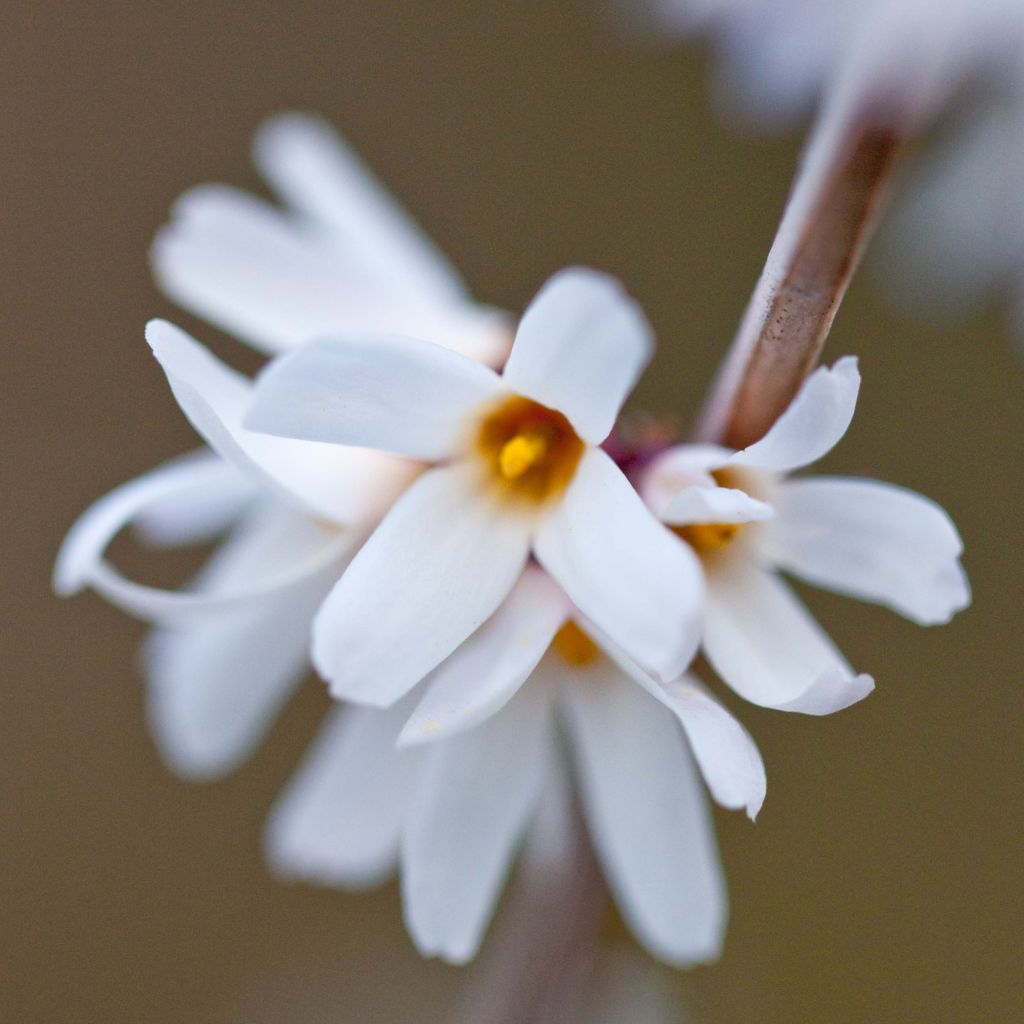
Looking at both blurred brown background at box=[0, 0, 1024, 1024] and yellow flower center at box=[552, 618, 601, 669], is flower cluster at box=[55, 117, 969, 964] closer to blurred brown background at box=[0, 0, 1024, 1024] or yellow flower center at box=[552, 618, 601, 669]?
yellow flower center at box=[552, 618, 601, 669]

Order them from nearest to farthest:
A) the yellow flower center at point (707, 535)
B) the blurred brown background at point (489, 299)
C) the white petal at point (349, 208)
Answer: the yellow flower center at point (707, 535) → the white petal at point (349, 208) → the blurred brown background at point (489, 299)

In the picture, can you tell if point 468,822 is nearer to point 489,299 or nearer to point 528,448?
point 528,448

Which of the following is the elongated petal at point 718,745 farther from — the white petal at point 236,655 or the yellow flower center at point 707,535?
the white petal at point 236,655

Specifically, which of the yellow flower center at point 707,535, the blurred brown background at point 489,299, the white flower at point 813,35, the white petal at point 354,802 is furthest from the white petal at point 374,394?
the blurred brown background at point 489,299

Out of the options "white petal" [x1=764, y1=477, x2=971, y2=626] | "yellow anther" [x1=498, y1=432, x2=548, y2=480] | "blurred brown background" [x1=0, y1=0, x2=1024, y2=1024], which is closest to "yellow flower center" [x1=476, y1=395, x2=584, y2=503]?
"yellow anther" [x1=498, y1=432, x2=548, y2=480]

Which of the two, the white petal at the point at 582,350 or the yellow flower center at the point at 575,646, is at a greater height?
the white petal at the point at 582,350

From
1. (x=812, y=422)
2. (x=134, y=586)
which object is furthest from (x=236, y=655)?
(x=812, y=422)
